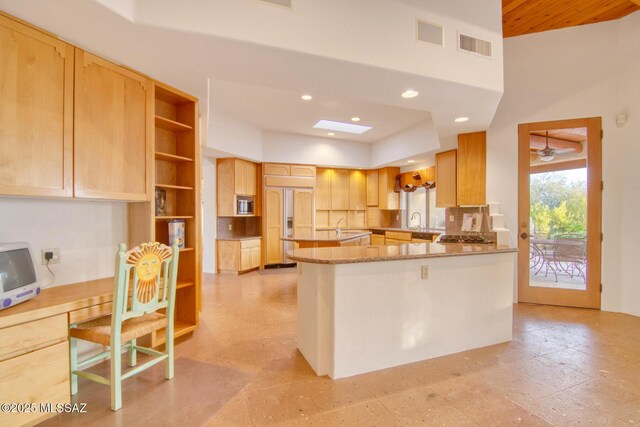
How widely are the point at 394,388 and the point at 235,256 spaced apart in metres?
4.36

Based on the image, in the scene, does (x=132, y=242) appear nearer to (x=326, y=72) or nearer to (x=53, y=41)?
(x=53, y=41)

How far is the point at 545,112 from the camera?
159 inches

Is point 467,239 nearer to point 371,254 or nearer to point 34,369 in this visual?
point 371,254

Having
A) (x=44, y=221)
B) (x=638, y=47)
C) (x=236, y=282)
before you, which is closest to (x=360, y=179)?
(x=236, y=282)

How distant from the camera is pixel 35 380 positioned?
1.72 m

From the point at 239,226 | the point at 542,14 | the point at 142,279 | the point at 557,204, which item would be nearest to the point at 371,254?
the point at 142,279

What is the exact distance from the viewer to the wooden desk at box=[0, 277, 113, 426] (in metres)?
1.61

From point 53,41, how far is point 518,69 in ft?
16.8

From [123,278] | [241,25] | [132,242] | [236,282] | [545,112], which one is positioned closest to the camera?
[123,278]

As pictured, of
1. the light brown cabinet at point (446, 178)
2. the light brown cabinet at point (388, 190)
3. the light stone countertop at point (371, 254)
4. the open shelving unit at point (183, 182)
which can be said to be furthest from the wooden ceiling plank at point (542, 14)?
the open shelving unit at point (183, 182)

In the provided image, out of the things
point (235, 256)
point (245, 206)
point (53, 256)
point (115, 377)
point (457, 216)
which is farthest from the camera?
point (245, 206)

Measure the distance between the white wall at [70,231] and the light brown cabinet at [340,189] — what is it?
5.01 m

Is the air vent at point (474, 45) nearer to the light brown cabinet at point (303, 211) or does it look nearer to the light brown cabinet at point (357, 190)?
the light brown cabinet at point (303, 211)

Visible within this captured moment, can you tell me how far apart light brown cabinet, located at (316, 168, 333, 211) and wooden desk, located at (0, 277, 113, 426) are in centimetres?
542
